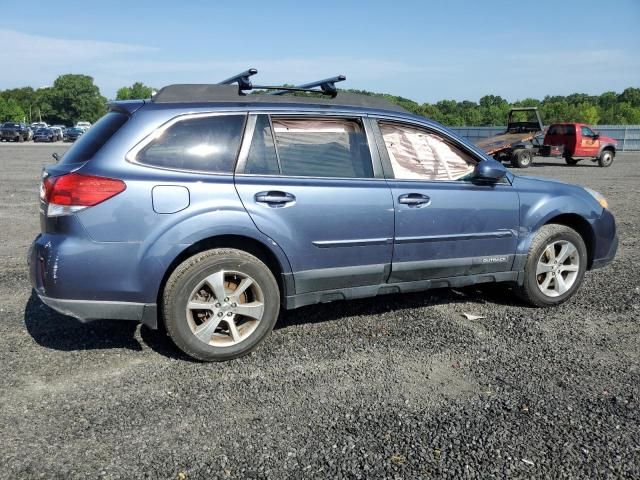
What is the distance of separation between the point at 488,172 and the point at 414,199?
69 centimetres

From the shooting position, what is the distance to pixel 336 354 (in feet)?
13.4

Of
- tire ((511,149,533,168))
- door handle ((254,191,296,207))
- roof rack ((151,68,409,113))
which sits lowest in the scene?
tire ((511,149,533,168))

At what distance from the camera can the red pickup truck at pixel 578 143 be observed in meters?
22.8

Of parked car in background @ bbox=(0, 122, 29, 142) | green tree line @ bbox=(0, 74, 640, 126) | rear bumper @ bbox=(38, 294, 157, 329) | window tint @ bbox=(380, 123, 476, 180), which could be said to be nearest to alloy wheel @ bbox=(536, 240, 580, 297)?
window tint @ bbox=(380, 123, 476, 180)

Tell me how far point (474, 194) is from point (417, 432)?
2.23 meters

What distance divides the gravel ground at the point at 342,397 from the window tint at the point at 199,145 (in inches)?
52.0

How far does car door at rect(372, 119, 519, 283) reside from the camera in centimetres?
440

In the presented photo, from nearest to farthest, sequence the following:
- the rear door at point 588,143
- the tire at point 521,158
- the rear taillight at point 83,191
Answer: the rear taillight at point 83,191 → the tire at point 521,158 → the rear door at point 588,143

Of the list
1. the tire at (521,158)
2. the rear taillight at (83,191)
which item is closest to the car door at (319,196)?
the rear taillight at (83,191)

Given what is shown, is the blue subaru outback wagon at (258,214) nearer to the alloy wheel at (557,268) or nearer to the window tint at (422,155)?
the window tint at (422,155)

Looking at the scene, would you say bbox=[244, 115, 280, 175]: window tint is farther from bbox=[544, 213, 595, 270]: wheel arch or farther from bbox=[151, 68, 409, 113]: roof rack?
bbox=[544, 213, 595, 270]: wheel arch

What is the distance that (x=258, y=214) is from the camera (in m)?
3.87

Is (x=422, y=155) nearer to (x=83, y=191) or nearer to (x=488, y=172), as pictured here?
(x=488, y=172)

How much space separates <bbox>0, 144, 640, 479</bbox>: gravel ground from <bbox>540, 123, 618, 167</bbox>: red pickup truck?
770 inches
